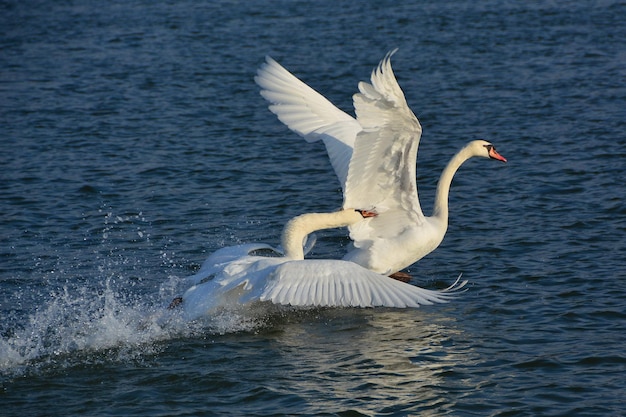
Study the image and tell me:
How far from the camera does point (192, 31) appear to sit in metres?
24.5

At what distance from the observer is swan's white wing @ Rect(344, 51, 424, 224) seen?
351 inches

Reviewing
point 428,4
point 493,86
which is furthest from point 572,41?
point 428,4

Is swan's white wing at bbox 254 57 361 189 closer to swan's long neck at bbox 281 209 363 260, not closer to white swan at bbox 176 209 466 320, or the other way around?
swan's long neck at bbox 281 209 363 260

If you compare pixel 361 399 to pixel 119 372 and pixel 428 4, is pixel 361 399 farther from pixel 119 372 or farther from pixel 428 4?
pixel 428 4

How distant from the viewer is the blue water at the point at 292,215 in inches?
310

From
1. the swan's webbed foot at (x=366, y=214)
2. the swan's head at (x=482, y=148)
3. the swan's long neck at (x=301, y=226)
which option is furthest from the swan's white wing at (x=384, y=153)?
the swan's head at (x=482, y=148)

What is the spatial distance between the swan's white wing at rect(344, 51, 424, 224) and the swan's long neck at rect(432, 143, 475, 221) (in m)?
0.21

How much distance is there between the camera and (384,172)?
985 cm

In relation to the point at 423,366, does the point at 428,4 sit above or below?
above

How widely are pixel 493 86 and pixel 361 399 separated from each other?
446 inches

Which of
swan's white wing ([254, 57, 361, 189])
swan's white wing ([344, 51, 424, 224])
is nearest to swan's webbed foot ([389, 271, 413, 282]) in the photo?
swan's white wing ([344, 51, 424, 224])

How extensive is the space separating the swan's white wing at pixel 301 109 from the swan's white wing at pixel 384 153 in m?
1.31

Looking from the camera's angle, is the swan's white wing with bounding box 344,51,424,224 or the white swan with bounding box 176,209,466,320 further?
the swan's white wing with bounding box 344,51,424,224

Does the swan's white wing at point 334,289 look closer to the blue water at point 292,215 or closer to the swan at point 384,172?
the blue water at point 292,215
